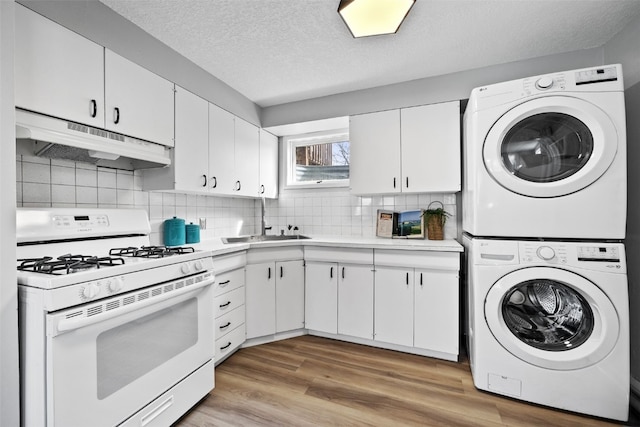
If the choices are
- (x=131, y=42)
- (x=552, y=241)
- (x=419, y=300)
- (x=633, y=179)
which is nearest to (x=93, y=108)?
(x=131, y=42)

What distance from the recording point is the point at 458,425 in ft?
4.91

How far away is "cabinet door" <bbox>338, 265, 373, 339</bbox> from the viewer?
235 cm

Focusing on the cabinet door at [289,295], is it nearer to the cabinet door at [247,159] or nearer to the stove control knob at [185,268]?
the cabinet door at [247,159]

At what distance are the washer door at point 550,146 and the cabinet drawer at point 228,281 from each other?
6.38ft

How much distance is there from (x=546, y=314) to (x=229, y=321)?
7.03 feet

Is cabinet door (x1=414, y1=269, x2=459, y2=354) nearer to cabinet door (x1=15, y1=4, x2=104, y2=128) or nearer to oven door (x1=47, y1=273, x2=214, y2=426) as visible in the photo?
oven door (x1=47, y1=273, x2=214, y2=426)

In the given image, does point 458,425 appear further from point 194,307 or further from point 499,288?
point 194,307

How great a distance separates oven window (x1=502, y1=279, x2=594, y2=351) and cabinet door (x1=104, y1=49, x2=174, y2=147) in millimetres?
2491

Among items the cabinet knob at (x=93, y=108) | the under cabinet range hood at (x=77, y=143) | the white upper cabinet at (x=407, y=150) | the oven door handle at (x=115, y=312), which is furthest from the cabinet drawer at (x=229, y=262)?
the white upper cabinet at (x=407, y=150)

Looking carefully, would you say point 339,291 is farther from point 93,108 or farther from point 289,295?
point 93,108

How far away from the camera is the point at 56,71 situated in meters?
1.38

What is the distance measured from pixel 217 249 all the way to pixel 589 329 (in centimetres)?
228

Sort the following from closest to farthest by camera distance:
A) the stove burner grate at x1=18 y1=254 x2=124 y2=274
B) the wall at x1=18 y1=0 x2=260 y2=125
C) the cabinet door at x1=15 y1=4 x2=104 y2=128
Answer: the stove burner grate at x1=18 y1=254 x2=124 y2=274 < the cabinet door at x1=15 y1=4 x2=104 y2=128 < the wall at x1=18 y1=0 x2=260 y2=125

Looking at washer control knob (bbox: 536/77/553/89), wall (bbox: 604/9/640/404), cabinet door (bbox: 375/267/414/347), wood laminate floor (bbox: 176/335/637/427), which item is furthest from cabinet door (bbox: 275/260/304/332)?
wall (bbox: 604/9/640/404)
